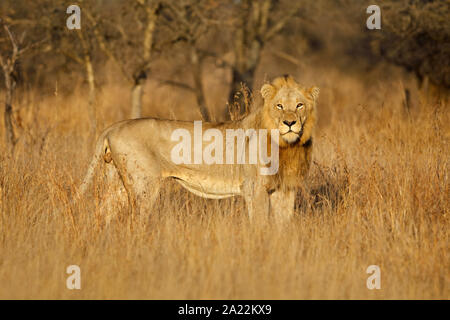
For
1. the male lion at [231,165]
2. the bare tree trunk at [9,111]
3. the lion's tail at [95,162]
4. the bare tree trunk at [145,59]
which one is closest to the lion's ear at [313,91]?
the male lion at [231,165]

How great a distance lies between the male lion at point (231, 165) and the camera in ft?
18.1

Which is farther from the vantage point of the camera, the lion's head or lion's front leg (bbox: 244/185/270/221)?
lion's front leg (bbox: 244/185/270/221)

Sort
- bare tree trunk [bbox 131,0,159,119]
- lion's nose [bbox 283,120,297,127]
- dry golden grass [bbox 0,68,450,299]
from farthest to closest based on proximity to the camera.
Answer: bare tree trunk [bbox 131,0,159,119] < lion's nose [bbox 283,120,297,127] < dry golden grass [bbox 0,68,450,299]

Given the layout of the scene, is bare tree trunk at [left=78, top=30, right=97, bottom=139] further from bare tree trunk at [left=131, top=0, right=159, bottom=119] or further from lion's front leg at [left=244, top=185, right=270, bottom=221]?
lion's front leg at [left=244, top=185, right=270, bottom=221]

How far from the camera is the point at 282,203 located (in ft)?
19.4

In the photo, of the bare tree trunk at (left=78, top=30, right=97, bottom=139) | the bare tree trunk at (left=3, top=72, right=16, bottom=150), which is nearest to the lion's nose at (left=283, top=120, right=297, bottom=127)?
the bare tree trunk at (left=3, top=72, right=16, bottom=150)

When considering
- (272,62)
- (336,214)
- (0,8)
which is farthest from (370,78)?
(336,214)

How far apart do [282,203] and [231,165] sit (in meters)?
0.66

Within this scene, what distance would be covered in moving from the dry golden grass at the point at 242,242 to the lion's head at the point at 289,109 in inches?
25.8

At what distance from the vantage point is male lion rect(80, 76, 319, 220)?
5523 mm

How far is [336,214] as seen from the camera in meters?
5.89

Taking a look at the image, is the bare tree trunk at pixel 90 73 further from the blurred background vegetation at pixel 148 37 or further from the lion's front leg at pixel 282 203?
the lion's front leg at pixel 282 203
